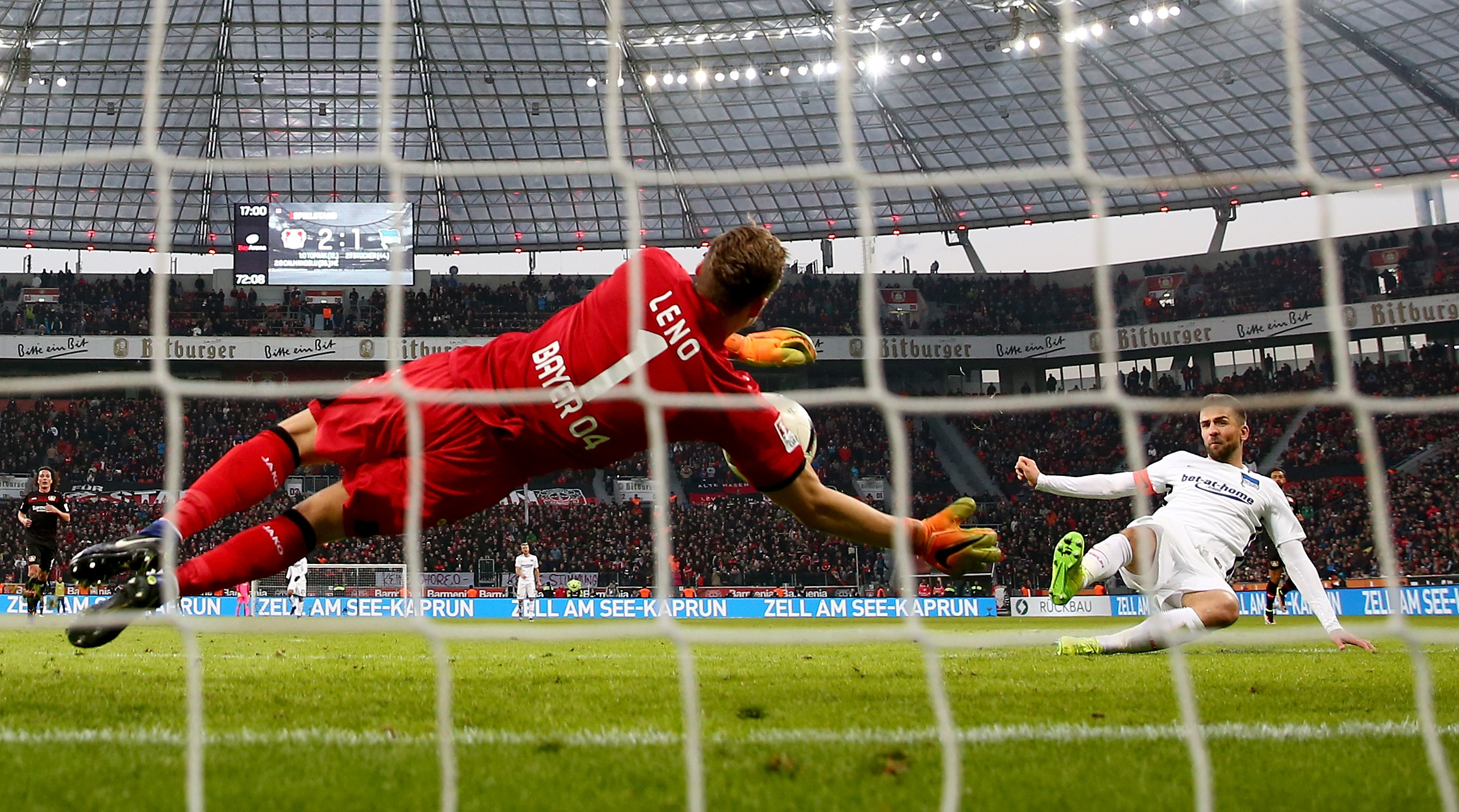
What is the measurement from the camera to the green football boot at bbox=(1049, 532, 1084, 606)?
5.95 m

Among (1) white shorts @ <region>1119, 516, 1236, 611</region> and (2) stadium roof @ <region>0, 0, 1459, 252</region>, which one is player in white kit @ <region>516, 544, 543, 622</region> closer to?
(2) stadium roof @ <region>0, 0, 1459, 252</region>

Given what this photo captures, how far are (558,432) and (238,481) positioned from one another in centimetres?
124

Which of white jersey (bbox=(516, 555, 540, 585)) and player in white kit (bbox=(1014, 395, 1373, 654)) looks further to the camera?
white jersey (bbox=(516, 555, 540, 585))

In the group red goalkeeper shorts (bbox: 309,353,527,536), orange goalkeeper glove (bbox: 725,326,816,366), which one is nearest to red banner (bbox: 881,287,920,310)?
orange goalkeeper glove (bbox: 725,326,816,366)

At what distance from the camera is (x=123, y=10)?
24078 mm

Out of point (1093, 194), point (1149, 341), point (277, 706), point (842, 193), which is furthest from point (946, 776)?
point (1149, 341)

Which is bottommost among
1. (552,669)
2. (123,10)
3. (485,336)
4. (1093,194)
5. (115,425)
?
(552,669)

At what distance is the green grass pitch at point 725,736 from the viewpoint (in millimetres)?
2969

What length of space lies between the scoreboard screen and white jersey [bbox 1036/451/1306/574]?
78.7 feet

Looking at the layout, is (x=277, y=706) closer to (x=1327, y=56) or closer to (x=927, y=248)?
(x=1327, y=56)

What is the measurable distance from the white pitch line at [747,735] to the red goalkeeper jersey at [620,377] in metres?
1.07

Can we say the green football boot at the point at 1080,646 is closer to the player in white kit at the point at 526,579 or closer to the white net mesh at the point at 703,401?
the white net mesh at the point at 703,401

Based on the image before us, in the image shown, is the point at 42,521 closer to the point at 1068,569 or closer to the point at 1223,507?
the point at 1068,569

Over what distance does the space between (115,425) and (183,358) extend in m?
2.39
